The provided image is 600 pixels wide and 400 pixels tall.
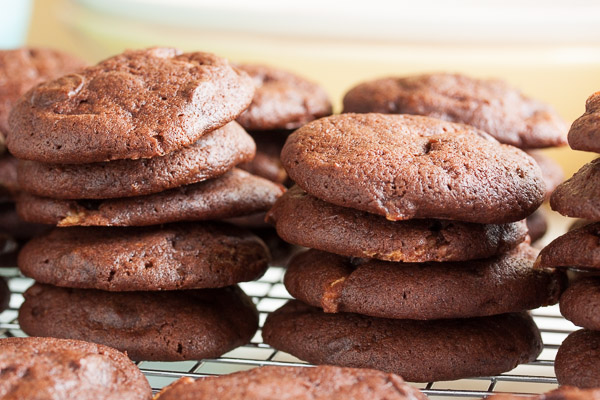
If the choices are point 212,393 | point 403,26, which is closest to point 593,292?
point 212,393

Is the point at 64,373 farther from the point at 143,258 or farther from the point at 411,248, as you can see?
the point at 411,248

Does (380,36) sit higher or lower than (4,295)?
higher

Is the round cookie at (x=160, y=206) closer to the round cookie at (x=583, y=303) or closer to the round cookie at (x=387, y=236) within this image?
the round cookie at (x=387, y=236)

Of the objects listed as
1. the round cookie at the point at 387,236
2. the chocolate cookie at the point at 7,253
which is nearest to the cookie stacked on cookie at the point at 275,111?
the round cookie at the point at 387,236

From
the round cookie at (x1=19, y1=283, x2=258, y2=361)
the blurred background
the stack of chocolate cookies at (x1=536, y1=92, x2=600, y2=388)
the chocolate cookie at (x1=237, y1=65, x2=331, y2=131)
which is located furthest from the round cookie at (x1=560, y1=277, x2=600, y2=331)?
the blurred background

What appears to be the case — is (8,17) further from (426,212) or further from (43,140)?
(426,212)

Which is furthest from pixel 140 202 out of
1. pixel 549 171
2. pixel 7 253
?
pixel 549 171
